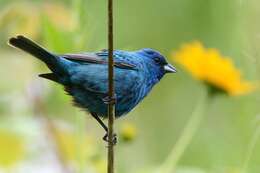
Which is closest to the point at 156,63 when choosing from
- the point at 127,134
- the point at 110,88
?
the point at 127,134

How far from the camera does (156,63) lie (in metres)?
4.09

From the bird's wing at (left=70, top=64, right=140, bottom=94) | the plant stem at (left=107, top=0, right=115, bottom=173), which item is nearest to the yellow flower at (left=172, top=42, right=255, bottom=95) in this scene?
the bird's wing at (left=70, top=64, right=140, bottom=94)

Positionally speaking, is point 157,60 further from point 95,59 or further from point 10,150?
point 10,150

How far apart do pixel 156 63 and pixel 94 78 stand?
46 cm

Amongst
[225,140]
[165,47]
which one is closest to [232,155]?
[225,140]

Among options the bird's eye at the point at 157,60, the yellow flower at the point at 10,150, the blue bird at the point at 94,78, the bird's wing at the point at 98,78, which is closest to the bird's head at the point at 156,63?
the bird's eye at the point at 157,60

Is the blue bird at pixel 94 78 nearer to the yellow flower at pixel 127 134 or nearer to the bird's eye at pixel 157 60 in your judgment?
the bird's eye at pixel 157 60

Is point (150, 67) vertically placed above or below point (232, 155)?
above

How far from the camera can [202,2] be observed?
6.30m

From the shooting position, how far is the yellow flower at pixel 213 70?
4.32 m

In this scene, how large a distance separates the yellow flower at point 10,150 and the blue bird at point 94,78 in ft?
2.02

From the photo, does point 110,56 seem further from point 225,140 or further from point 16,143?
point 225,140

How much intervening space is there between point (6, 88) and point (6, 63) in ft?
0.46

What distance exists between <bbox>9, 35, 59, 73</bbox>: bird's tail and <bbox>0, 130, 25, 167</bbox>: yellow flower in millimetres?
636
